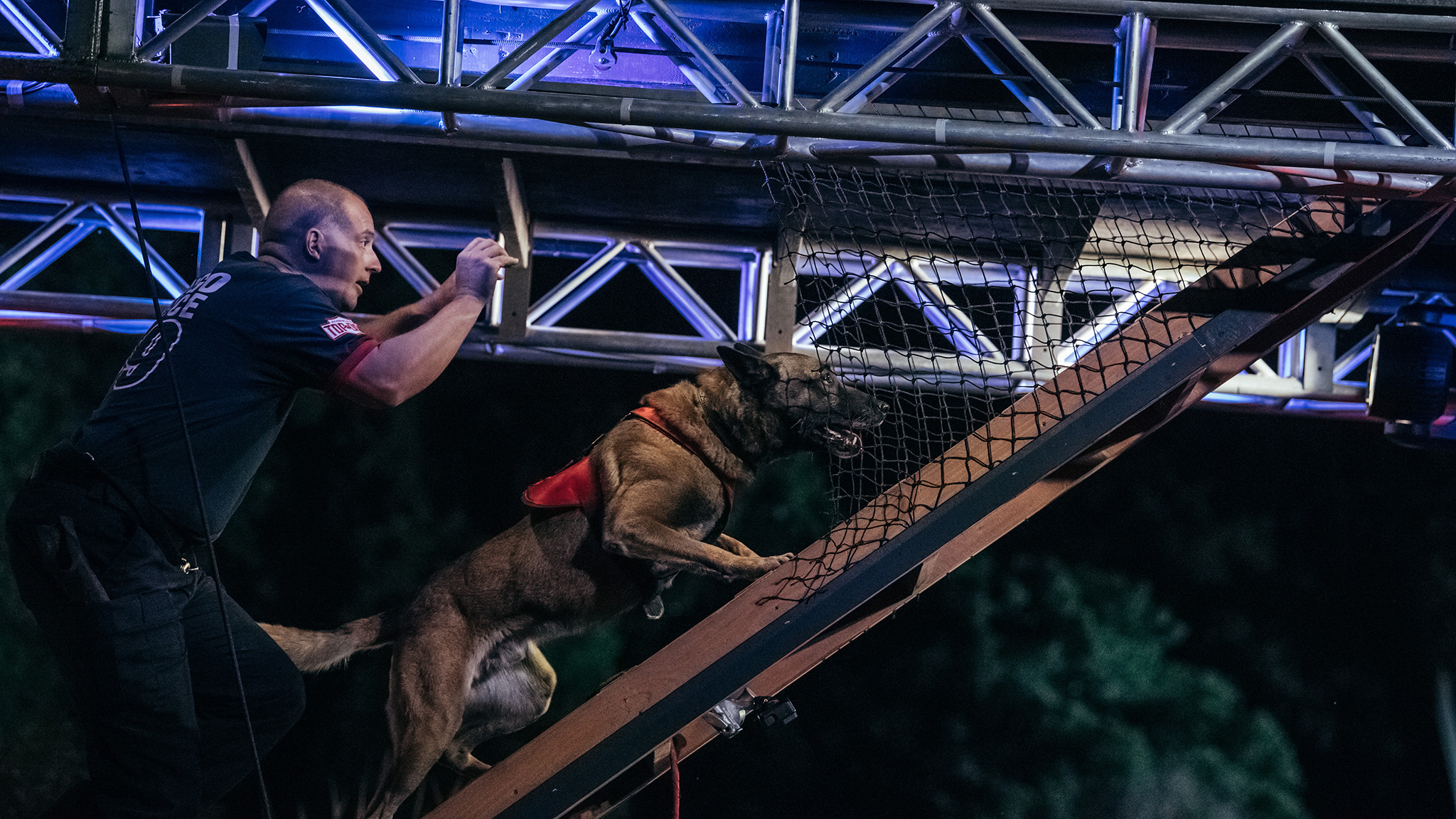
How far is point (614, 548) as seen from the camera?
11.6ft

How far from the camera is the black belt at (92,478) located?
2.44m

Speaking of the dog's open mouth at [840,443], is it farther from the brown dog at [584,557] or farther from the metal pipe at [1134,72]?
the metal pipe at [1134,72]

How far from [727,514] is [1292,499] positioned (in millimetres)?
4623

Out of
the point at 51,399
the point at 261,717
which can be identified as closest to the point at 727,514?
the point at 261,717

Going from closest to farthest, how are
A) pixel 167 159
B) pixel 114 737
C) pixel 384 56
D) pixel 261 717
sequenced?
pixel 114 737
pixel 261 717
pixel 384 56
pixel 167 159

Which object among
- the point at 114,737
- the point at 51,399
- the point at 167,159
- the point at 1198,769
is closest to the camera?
the point at 114,737

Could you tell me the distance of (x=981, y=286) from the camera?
5184mm

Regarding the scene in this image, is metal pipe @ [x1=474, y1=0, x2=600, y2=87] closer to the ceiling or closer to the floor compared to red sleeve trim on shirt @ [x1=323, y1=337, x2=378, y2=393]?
closer to the ceiling

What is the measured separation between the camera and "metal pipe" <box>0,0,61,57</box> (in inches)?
143

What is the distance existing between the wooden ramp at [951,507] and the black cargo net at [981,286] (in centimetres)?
2

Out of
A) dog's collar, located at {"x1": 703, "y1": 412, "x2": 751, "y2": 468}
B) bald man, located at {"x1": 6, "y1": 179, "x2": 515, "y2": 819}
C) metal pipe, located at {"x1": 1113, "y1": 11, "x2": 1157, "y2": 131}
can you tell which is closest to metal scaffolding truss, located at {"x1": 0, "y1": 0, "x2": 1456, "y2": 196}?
metal pipe, located at {"x1": 1113, "y1": 11, "x2": 1157, "y2": 131}

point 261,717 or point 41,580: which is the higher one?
point 41,580

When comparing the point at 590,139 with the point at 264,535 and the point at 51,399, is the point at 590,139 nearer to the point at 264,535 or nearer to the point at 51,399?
the point at 264,535

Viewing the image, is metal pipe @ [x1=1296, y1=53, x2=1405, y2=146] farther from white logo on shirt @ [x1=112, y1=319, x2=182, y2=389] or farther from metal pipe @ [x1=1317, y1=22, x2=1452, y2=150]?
white logo on shirt @ [x1=112, y1=319, x2=182, y2=389]
